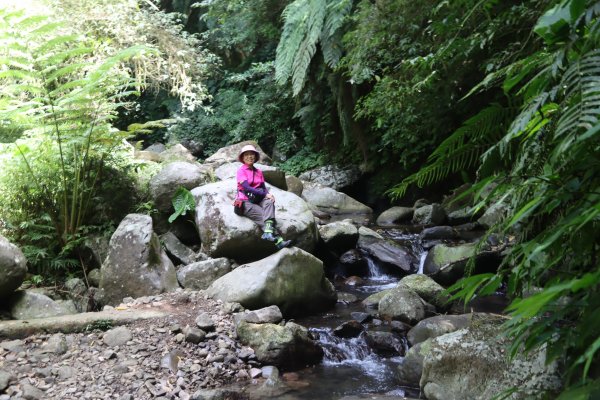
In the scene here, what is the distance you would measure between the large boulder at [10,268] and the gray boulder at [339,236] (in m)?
3.43

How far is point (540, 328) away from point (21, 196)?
482 centimetres

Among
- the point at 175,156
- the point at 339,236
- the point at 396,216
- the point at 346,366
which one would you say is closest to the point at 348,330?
the point at 346,366

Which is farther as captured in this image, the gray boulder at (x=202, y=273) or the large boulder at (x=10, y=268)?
the gray boulder at (x=202, y=273)

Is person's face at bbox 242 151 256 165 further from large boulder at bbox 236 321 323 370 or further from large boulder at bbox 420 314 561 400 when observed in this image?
large boulder at bbox 420 314 561 400

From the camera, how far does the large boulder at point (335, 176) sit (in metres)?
10.0

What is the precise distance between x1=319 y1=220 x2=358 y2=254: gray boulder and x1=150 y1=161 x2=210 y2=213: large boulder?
5.77 feet

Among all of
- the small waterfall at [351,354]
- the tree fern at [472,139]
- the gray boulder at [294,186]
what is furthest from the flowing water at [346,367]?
the gray boulder at [294,186]

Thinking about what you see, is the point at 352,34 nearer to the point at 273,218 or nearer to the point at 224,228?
the point at 273,218

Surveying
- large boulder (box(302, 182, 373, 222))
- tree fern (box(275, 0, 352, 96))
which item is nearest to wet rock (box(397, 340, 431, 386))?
tree fern (box(275, 0, 352, 96))

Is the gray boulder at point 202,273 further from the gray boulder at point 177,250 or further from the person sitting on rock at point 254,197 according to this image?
the person sitting on rock at point 254,197

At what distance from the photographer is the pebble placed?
2713mm

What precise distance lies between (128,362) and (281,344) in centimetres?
106

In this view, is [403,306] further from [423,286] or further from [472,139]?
[472,139]

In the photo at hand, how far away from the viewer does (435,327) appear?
352cm
